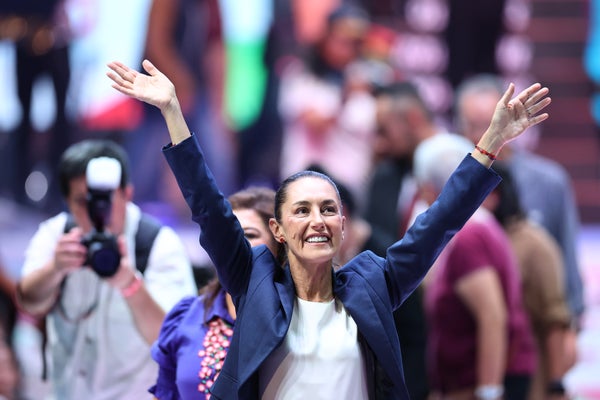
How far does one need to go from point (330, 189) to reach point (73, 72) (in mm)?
8160

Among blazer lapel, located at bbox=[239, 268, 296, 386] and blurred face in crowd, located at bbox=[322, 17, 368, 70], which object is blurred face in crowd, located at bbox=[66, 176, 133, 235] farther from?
blurred face in crowd, located at bbox=[322, 17, 368, 70]

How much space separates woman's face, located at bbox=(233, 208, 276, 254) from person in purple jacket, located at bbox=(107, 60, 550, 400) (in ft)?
1.74

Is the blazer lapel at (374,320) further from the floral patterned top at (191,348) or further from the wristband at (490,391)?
the wristband at (490,391)

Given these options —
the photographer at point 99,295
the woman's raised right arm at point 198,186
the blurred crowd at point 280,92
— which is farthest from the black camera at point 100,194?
the blurred crowd at point 280,92

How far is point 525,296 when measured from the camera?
19.3 feet

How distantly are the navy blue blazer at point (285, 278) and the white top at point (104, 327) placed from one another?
1075 millimetres

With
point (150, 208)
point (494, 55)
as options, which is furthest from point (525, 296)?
point (494, 55)

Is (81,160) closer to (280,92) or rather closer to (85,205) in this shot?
(85,205)

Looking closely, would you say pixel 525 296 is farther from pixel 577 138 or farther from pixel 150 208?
pixel 577 138

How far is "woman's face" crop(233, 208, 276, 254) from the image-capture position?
4.09 m

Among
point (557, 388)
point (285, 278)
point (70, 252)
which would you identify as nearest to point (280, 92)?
point (557, 388)

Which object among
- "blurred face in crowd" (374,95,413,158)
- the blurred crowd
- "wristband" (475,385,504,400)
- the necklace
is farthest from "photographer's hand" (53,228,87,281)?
"blurred face in crowd" (374,95,413,158)

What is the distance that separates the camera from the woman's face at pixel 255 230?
409cm

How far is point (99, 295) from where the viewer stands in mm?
4629
